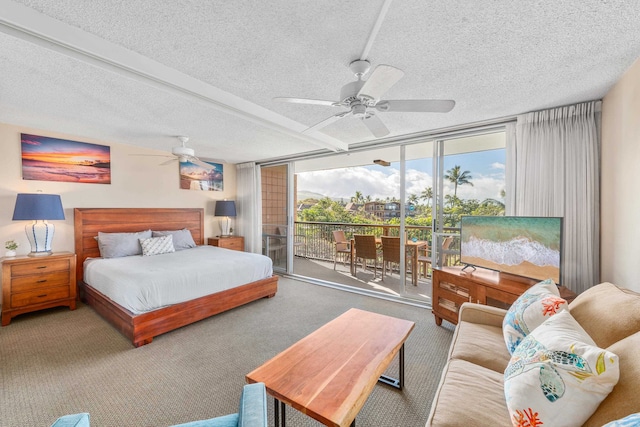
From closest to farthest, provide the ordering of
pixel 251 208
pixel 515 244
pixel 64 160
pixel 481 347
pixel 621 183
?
pixel 481 347 < pixel 621 183 < pixel 515 244 < pixel 64 160 < pixel 251 208

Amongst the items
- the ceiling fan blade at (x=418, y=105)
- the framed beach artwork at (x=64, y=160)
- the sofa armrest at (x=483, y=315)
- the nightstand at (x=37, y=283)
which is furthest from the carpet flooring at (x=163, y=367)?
the ceiling fan blade at (x=418, y=105)

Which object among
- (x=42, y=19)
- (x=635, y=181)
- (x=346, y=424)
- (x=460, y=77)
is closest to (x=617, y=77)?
(x=635, y=181)

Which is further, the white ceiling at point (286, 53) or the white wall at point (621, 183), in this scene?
the white wall at point (621, 183)

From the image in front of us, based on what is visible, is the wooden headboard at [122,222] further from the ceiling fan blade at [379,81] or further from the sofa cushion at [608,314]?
the sofa cushion at [608,314]

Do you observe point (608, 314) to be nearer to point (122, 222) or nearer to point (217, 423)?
point (217, 423)

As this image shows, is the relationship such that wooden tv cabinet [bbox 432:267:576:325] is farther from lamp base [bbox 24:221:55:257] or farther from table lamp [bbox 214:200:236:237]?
lamp base [bbox 24:221:55:257]

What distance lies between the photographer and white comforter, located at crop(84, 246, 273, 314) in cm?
263

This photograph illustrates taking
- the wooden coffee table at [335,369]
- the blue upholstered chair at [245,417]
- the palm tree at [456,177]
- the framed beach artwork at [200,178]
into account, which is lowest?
the wooden coffee table at [335,369]

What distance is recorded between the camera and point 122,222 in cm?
425

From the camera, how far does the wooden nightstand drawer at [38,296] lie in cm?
302

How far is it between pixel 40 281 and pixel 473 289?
16.1 feet

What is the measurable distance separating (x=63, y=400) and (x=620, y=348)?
3156 mm

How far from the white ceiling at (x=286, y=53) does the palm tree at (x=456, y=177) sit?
0.72 m

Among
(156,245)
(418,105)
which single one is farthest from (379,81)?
(156,245)
